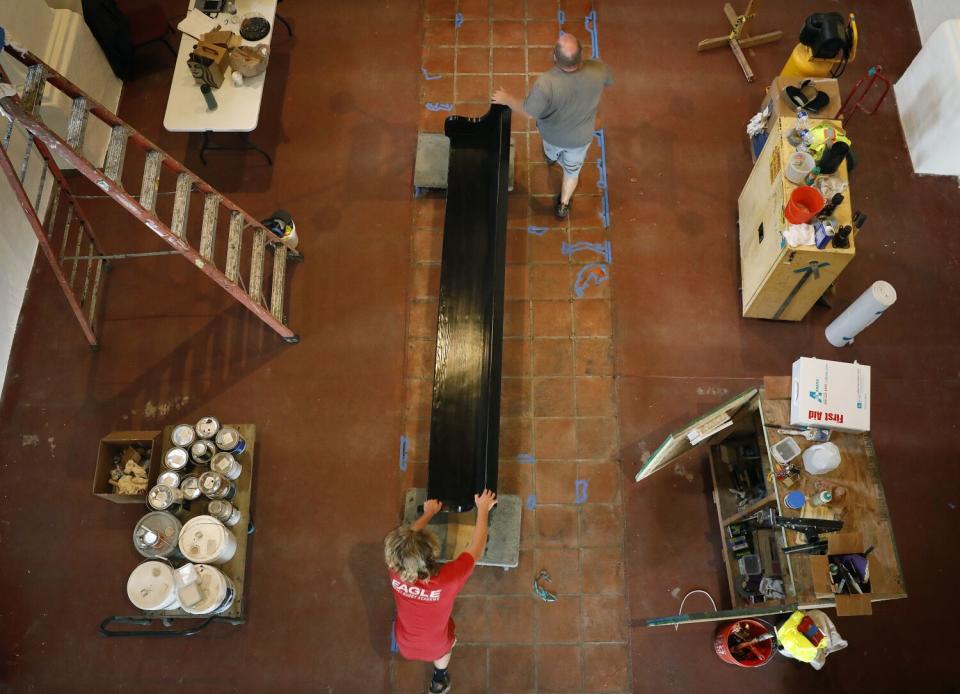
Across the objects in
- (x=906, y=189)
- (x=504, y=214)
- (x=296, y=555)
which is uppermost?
(x=906, y=189)

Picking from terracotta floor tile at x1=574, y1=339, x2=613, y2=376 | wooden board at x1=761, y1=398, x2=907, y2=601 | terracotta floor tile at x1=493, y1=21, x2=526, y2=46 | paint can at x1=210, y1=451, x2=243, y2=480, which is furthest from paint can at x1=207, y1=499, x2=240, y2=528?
terracotta floor tile at x1=493, y1=21, x2=526, y2=46

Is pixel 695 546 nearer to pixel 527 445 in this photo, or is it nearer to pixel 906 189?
pixel 527 445

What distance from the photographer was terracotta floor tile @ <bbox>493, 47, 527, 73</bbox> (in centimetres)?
615

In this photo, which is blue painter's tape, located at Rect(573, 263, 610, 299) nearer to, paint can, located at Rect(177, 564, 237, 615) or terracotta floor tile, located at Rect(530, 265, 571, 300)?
terracotta floor tile, located at Rect(530, 265, 571, 300)

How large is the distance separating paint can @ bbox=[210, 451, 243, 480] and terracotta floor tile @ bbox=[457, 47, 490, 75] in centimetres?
404

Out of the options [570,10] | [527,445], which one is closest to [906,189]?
[570,10]

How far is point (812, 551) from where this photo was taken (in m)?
3.75

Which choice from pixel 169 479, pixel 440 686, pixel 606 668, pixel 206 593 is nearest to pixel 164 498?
pixel 169 479

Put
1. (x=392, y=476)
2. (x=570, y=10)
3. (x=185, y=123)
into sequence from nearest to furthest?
1. (x=392, y=476)
2. (x=185, y=123)
3. (x=570, y=10)

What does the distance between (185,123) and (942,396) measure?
6.31m

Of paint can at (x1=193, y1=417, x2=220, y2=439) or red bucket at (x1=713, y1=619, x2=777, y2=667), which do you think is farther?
paint can at (x1=193, y1=417, x2=220, y2=439)

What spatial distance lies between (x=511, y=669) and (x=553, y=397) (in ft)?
6.38

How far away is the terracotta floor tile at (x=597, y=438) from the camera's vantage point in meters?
4.93

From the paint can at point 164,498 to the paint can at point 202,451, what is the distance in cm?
24
